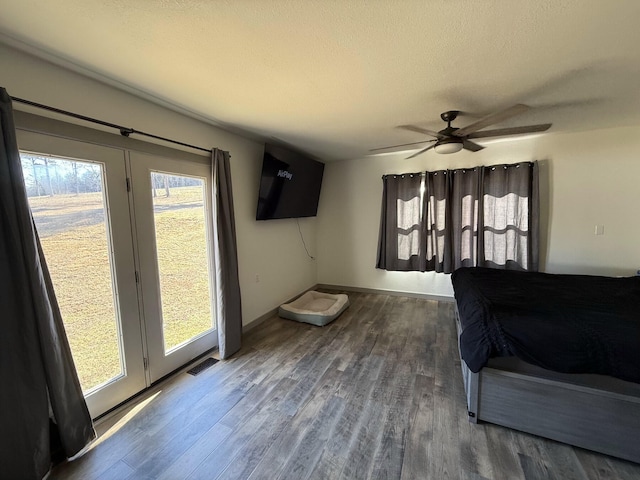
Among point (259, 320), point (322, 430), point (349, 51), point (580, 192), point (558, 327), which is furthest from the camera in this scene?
point (259, 320)

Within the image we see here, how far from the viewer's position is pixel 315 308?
13.0 feet

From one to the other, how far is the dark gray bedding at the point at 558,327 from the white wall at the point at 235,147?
2.47 metres

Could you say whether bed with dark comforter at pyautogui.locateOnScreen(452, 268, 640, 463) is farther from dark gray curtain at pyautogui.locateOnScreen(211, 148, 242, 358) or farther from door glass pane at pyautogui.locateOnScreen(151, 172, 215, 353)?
door glass pane at pyautogui.locateOnScreen(151, 172, 215, 353)

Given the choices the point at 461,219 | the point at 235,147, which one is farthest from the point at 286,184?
the point at 461,219

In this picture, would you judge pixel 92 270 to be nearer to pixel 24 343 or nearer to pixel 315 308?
pixel 24 343

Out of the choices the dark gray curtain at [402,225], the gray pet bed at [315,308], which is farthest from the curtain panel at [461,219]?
the gray pet bed at [315,308]

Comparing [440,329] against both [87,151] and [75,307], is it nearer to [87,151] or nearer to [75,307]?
[75,307]

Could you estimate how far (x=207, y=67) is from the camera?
169cm

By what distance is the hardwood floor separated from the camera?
1512 millimetres

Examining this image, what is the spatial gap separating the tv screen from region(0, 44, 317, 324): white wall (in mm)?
201

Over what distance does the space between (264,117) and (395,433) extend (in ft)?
9.29

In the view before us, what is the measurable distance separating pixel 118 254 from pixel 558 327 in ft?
10.2

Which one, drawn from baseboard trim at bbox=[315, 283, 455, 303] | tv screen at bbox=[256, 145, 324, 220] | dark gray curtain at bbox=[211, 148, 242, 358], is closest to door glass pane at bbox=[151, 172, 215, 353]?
dark gray curtain at bbox=[211, 148, 242, 358]

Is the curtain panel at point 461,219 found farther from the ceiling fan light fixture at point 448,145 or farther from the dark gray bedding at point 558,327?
the ceiling fan light fixture at point 448,145
